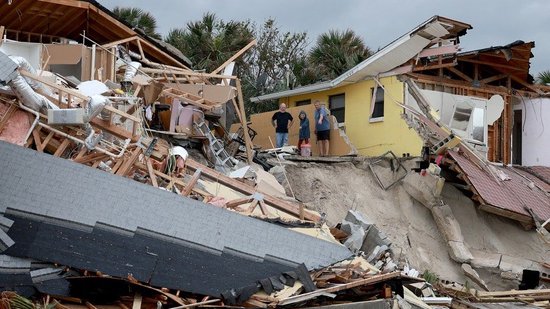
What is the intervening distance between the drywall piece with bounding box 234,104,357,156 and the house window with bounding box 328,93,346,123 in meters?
1.22

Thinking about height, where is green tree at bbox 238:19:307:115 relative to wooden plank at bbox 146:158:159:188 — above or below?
above

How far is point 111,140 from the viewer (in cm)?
1484

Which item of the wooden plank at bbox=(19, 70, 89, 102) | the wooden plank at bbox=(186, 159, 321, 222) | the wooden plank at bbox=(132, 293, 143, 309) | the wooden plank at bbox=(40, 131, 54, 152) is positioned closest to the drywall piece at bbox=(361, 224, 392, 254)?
the wooden plank at bbox=(186, 159, 321, 222)

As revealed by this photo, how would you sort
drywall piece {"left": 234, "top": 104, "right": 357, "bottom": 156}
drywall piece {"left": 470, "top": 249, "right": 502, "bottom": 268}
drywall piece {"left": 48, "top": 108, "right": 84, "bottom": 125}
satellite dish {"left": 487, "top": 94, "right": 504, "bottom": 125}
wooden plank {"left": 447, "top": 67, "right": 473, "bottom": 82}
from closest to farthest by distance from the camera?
drywall piece {"left": 48, "top": 108, "right": 84, "bottom": 125} → drywall piece {"left": 470, "top": 249, "right": 502, "bottom": 268} → drywall piece {"left": 234, "top": 104, "right": 357, "bottom": 156} → wooden plank {"left": 447, "top": 67, "right": 473, "bottom": 82} → satellite dish {"left": 487, "top": 94, "right": 504, "bottom": 125}

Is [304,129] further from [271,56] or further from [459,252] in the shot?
[271,56]

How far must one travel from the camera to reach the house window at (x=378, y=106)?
25.4 m

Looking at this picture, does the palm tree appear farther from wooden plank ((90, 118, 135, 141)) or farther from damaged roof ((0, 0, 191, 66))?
wooden plank ((90, 118, 135, 141))

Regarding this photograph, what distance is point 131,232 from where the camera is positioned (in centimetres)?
1279

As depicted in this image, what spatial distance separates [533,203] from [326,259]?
10.9m

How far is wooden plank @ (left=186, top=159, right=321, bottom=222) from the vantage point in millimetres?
16216

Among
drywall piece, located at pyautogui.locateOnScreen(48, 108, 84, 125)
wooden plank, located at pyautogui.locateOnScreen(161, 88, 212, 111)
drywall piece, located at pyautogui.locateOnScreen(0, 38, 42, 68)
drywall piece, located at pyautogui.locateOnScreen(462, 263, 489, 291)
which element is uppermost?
drywall piece, located at pyautogui.locateOnScreen(0, 38, 42, 68)

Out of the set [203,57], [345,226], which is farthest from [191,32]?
[345,226]

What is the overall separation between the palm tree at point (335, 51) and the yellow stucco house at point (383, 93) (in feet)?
20.9

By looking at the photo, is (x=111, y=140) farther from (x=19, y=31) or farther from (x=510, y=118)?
(x=510, y=118)
